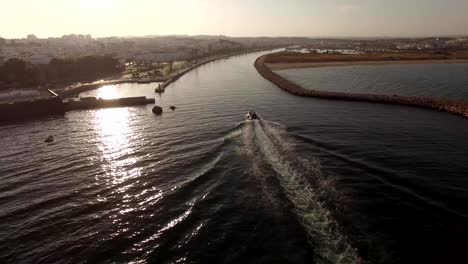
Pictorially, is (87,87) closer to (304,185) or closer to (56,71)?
(56,71)

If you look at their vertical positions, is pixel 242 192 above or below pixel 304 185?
below

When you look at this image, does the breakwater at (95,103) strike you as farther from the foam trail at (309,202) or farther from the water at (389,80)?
the water at (389,80)

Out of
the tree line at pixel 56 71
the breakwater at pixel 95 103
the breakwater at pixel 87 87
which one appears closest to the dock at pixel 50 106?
the breakwater at pixel 95 103

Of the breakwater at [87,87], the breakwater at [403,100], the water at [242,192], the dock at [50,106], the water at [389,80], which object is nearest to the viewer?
the water at [242,192]

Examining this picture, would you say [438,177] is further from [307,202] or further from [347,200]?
[307,202]

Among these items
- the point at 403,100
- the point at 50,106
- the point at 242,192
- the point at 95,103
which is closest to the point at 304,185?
the point at 242,192

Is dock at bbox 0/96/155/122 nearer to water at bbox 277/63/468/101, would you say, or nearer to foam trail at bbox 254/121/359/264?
foam trail at bbox 254/121/359/264

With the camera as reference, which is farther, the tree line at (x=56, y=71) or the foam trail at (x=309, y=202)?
the tree line at (x=56, y=71)
